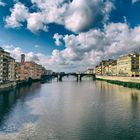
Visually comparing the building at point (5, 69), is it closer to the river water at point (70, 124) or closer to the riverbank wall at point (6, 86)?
the riverbank wall at point (6, 86)

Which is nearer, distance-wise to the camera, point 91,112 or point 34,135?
point 34,135

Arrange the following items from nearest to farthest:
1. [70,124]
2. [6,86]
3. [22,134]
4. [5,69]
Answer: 1. [22,134]
2. [70,124]
3. [6,86]
4. [5,69]

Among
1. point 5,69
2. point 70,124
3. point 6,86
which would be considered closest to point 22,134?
point 70,124

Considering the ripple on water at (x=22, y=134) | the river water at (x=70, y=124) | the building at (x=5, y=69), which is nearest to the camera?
the ripple on water at (x=22, y=134)

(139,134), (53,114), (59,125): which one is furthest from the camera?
(53,114)

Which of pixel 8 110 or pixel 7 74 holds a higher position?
pixel 7 74

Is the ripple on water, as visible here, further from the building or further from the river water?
the building

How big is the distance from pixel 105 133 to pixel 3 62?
363 feet

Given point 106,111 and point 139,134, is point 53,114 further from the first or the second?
point 139,134

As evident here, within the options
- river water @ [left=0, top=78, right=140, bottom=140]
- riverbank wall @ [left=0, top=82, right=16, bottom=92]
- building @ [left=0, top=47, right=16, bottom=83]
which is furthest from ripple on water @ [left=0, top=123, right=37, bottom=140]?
building @ [left=0, top=47, right=16, bottom=83]

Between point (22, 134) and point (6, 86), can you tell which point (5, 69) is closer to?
point (6, 86)

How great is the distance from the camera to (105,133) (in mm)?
49875

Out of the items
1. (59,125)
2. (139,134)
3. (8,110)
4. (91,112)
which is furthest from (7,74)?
(139,134)

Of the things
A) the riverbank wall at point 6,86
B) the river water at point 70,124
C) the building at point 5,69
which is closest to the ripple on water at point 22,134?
the river water at point 70,124
